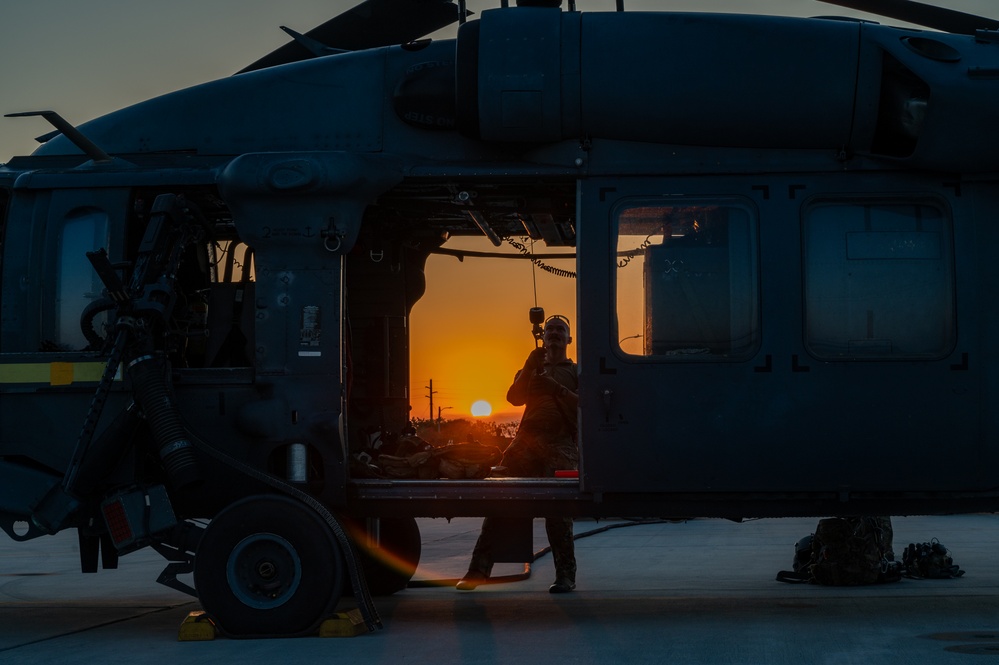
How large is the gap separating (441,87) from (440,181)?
0.62 metres

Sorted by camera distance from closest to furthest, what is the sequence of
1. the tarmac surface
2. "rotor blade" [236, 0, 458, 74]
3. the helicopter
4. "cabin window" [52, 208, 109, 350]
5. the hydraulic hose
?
the tarmac surface, the hydraulic hose, the helicopter, "cabin window" [52, 208, 109, 350], "rotor blade" [236, 0, 458, 74]

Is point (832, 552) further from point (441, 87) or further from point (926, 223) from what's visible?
point (441, 87)

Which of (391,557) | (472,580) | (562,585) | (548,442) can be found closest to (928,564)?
(562,585)

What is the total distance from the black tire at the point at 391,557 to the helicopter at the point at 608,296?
2.11 metres

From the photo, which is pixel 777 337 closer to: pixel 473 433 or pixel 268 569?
pixel 268 569

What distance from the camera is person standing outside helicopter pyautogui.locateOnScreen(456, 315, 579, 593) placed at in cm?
964

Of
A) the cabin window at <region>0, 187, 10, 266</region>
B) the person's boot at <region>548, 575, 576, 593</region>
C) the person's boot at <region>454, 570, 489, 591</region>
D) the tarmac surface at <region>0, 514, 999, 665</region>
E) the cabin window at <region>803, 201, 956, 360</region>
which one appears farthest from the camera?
the person's boot at <region>454, 570, 489, 591</region>

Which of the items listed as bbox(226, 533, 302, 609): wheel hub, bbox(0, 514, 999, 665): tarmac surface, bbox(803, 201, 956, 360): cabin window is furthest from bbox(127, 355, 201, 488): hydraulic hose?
bbox(803, 201, 956, 360): cabin window

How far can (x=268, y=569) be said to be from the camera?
24.7ft

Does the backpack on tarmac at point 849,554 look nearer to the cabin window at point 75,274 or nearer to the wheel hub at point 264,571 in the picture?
the wheel hub at point 264,571

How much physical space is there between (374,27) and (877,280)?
4.02m

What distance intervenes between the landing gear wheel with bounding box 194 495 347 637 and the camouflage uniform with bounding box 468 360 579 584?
229cm

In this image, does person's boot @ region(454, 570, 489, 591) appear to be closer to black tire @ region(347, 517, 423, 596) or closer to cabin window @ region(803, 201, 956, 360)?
black tire @ region(347, 517, 423, 596)

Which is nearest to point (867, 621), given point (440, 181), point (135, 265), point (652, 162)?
point (652, 162)
